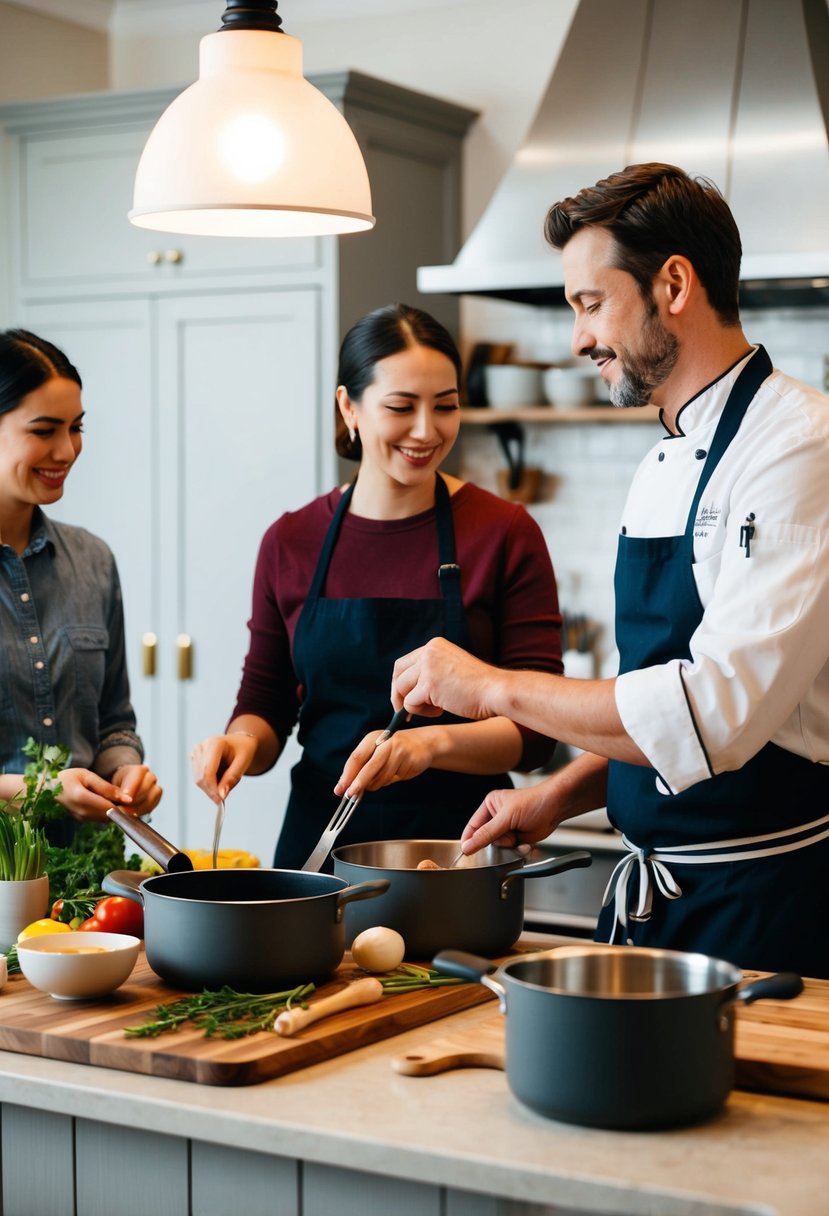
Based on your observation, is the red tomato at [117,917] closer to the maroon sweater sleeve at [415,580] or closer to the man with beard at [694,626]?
the man with beard at [694,626]

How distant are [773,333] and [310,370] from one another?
125 cm

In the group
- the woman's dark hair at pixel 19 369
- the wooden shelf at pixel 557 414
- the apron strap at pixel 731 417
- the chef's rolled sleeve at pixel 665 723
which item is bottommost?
the chef's rolled sleeve at pixel 665 723

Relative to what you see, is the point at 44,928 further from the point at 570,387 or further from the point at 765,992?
the point at 570,387

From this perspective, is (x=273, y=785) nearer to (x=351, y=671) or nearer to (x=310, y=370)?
(x=310, y=370)

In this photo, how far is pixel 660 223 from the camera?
6.45 ft

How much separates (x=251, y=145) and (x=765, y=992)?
1.19 m

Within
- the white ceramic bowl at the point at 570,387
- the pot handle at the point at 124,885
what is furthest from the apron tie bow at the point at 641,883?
the white ceramic bowl at the point at 570,387

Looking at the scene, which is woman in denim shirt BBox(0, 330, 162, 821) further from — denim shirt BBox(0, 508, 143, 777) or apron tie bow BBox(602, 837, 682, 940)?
apron tie bow BBox(602, 837, 682, 940)

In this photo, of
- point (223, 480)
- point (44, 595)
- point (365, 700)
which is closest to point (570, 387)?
point (223, 480)

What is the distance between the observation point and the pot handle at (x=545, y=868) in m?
1.86

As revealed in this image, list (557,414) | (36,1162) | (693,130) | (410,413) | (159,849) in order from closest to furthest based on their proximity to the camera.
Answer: (36,1162) < (159,849) < (410,413) < (693,130) < (557,414)

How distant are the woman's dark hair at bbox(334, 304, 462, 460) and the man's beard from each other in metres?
0.70

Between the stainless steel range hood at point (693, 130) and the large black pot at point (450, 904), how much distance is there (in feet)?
6.29

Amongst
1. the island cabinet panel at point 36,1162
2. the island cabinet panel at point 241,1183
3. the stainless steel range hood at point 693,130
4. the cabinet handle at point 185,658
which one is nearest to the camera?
the island cabinet panel at point 241,1183
